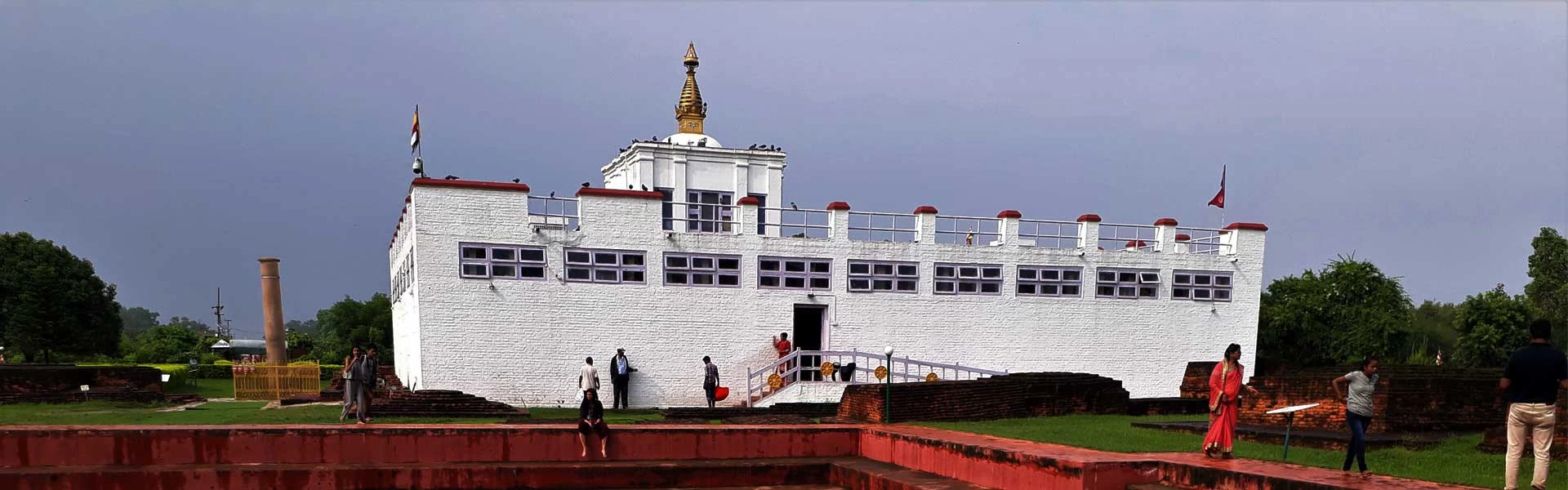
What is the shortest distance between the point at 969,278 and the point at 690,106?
9.98 meters

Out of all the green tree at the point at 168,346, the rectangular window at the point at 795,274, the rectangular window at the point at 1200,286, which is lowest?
the green tree at the point at 168,346

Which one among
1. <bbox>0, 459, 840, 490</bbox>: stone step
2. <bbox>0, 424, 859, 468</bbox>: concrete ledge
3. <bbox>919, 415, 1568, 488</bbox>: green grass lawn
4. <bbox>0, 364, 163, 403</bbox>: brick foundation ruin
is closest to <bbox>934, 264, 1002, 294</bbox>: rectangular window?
<bbox>919, 415, 1568, 488</bbox>: green grass lawn

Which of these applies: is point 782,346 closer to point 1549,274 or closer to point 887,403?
point 887,403

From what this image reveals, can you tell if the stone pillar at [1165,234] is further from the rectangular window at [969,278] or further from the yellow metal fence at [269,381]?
the yellow metal fence at [269,381]

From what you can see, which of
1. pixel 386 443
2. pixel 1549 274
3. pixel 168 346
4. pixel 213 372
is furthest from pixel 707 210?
pixel 1549 274

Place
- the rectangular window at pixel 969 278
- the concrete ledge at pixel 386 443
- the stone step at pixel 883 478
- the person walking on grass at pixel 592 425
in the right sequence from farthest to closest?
the rectangular window at pixel 969 278, the person walking on grass at pixel 592 425, the concrete ledge at pixel 386 443, the stone step at pixel 883 478

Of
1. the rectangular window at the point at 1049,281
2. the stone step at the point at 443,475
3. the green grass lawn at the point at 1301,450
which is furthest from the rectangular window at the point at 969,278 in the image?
the stone step at the point at 443,475

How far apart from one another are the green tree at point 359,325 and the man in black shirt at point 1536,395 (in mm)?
47973

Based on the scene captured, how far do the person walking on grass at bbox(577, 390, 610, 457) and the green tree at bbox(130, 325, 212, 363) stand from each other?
135 feet

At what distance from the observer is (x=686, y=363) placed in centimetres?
2330

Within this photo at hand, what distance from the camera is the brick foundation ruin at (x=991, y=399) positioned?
1689 cm

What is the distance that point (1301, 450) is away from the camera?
11.9 metres

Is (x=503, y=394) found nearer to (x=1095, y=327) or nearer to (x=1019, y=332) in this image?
(x=1019, y=332)

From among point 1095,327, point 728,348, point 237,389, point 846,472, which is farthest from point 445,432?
point 1095,327
